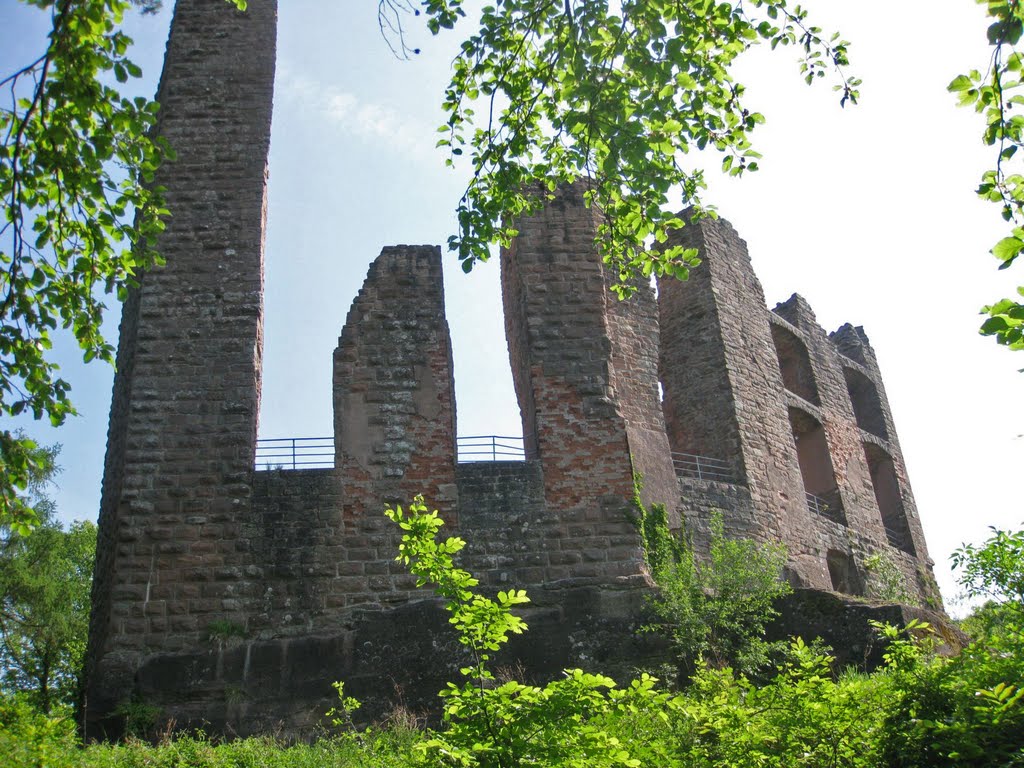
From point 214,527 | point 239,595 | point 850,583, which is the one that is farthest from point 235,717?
point 850,583

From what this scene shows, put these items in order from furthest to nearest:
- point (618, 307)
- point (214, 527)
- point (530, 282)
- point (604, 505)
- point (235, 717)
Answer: point (618, 307) → point (530, 282) → point (604, 505) → point (214, 527) → point (235, 717)

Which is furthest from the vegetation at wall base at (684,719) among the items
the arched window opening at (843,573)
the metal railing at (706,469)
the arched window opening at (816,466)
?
the arched window opening at (816,466)

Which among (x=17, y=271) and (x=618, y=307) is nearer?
(x=17, y=271)

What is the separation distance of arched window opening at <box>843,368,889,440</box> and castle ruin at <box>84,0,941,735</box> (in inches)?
312

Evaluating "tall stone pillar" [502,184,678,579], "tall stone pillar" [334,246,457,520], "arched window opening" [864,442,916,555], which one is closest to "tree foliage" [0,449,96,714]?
"tall stone pillar" [334,246,457,520]

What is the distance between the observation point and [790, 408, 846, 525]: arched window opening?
15.3m

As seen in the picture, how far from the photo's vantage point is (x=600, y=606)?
8.88m

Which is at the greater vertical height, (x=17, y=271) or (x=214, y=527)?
(x=17, y=271)

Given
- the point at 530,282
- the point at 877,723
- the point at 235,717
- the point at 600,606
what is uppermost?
the point at 530,282

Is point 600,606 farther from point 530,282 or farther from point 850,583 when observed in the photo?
point 850,583

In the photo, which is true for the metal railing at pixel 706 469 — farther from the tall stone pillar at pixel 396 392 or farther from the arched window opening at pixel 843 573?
the tall stone pillar at pixel 396 392

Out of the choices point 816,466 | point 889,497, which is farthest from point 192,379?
point 889,497

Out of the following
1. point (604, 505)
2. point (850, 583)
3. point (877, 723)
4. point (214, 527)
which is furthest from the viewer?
point (850, 583)

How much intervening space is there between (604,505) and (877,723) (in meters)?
4.14
